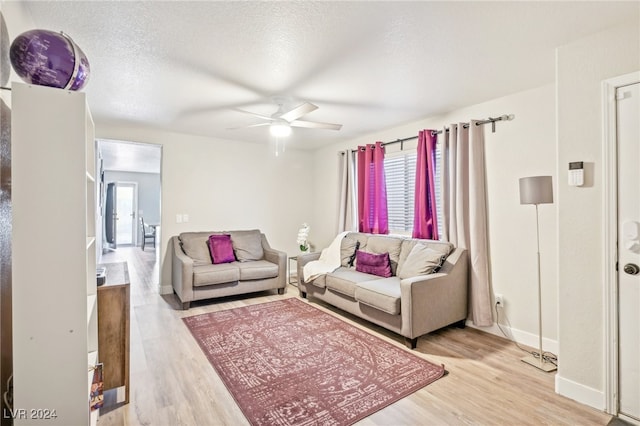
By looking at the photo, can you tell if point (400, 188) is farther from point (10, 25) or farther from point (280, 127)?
point (10, 25)

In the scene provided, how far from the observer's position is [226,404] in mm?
2082

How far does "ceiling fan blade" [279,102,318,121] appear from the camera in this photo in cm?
262

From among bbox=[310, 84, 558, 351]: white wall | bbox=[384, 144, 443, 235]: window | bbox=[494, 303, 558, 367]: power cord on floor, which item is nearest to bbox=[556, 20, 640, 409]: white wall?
bbox=[494, 303, 558, 367]: power cord on floor

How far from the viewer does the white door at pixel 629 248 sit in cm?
189

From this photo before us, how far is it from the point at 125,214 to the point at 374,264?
9747 mm

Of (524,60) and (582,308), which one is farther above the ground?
(524,60)

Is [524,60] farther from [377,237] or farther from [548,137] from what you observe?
[377,237]

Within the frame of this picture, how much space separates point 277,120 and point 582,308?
286cm

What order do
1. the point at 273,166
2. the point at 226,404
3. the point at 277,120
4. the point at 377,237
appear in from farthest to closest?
1. the point at 273,166
2. the point at 377,237
3. the point at 277,120
4. the point at 226,404

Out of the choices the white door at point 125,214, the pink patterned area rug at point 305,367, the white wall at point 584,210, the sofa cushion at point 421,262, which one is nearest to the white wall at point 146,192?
the white door at point 125,214

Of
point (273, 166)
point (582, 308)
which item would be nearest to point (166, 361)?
point (582, 308)

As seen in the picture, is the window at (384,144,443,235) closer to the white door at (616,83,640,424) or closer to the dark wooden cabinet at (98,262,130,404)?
the white door at (616,83,640,424)

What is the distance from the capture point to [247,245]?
16.1 ft

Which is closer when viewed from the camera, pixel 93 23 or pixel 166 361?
pixel 93 23
